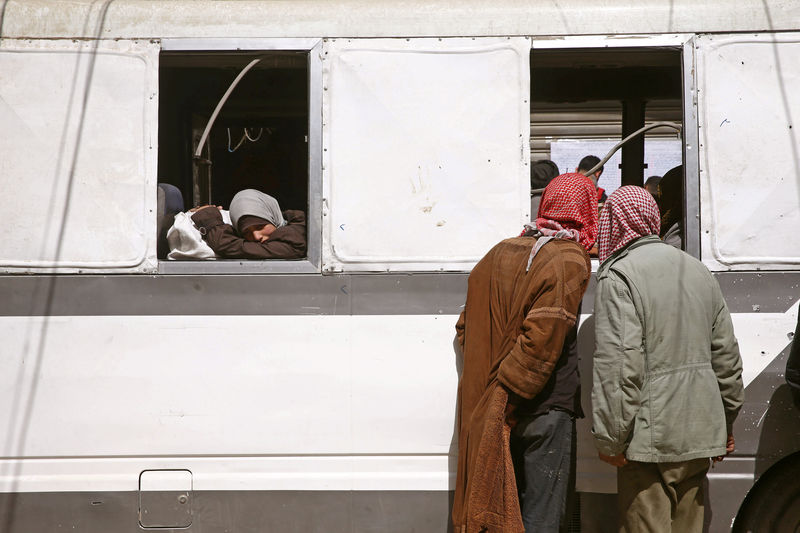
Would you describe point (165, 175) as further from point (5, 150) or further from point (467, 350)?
point (467, 350)

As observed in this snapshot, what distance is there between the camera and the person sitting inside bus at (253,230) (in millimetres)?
3566

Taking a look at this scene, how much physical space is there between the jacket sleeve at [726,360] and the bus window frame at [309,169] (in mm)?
1775

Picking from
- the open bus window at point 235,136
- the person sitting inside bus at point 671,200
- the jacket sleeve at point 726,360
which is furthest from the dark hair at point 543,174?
the jacket sleeve at point 726,360

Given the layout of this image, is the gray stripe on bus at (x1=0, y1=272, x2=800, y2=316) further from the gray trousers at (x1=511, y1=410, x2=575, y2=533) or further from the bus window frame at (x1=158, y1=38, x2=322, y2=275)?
the gray trousers at (x1=511, y1=410, x2=575, y2=533)

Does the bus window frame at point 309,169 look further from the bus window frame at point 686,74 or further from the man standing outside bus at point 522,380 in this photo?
the bus window frame at point 686,74

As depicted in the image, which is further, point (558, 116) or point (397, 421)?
point (558, 116)

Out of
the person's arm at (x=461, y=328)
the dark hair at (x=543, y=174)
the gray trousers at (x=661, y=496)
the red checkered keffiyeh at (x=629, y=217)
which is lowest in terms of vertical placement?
the gray trousers at (x=661, y=496)

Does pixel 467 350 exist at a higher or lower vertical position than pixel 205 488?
higher

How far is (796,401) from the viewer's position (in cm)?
324

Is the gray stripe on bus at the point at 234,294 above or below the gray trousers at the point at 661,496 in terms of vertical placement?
above

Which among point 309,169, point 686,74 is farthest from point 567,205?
point 309,169

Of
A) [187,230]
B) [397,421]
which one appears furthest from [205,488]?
[187,230]

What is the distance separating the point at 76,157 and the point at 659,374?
2797mm

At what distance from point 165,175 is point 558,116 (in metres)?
3.24
